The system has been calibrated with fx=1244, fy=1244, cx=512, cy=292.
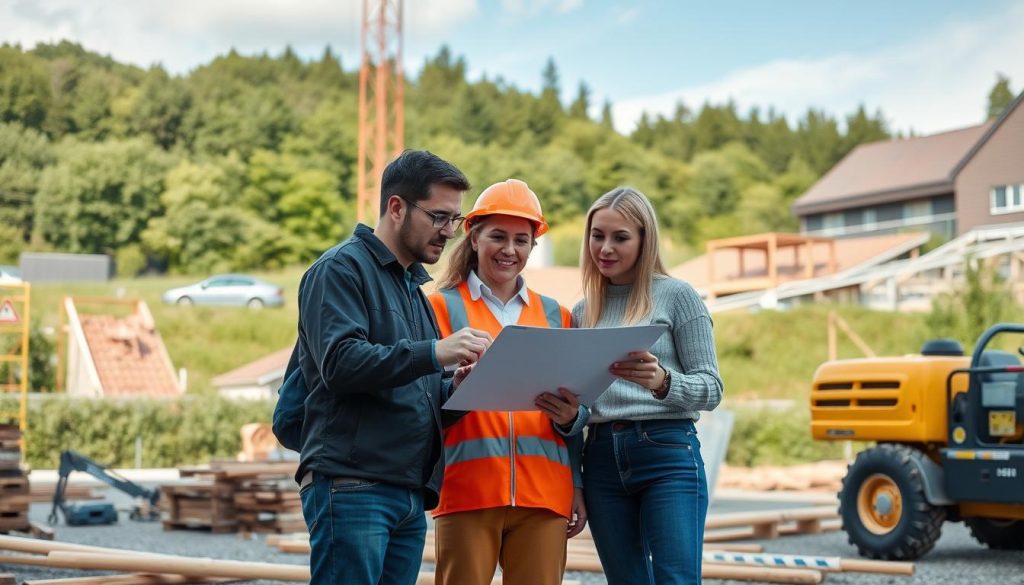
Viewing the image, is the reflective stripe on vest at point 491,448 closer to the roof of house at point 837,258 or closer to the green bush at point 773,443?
the green bush at point 773,443

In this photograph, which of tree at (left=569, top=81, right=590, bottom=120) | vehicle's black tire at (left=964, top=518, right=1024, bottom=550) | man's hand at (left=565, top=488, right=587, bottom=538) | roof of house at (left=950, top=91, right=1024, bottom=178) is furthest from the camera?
tree at (left=569, top=81, right=590, bottom=120)

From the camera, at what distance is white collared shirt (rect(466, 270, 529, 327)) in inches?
159

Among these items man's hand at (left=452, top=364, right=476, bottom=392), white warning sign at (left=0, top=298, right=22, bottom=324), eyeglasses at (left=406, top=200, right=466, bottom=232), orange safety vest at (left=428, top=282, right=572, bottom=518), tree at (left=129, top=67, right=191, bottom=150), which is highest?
tree at (left=129, top=67, right=191, bottom=150)

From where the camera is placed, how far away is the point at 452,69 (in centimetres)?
12938

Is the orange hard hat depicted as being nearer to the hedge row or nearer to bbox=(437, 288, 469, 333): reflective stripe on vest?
bbox=(437, 288, 469, 333): reflective stripe on vest

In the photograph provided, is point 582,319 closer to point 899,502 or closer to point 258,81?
point 899,502

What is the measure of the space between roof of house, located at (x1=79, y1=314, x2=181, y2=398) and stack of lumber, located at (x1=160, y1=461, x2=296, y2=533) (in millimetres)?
23979

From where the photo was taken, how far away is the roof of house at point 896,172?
50.3 m

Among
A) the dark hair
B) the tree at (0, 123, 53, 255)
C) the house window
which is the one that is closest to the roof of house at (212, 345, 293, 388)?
the tree at (0, 123, 53, 255)

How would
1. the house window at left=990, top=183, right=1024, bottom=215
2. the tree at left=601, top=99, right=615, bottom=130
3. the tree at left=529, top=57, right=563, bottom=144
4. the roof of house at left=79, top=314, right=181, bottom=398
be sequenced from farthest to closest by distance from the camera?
the tree at left=601, top=99, right=615, bottom=130 → the tree at left=529, top=57, right=563, bottom=144 → the house window at left=990, top=183, right=1024, bottom=215 → the roof of house at left=79, top=314, right=181, bottom=398

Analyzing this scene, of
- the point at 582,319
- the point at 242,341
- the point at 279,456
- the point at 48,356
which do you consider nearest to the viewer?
the point at 582,319

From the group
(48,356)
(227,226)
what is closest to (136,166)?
(227,226)

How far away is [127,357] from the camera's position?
127 ft

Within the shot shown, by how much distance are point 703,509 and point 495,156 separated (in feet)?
281
